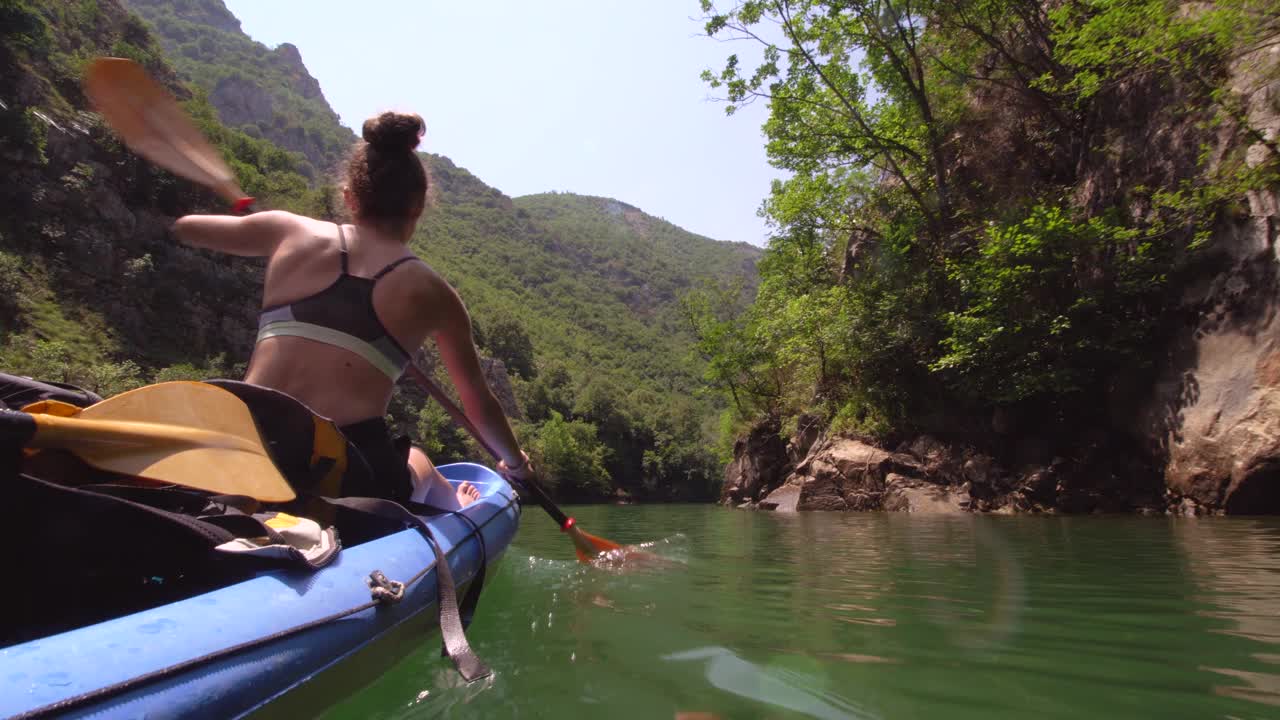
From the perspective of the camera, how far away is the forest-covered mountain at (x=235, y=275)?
89.8 feet

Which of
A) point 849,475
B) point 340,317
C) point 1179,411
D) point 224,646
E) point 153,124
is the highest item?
point 153,124

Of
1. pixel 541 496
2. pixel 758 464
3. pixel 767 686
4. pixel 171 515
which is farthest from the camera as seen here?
pixel 758 464

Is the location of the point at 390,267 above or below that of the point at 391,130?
below

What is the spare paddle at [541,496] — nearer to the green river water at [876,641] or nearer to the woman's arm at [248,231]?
the green river water at [876,641]

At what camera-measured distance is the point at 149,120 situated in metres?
2.63

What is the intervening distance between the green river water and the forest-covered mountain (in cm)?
179

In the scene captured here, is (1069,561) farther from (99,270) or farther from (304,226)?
(99,270)

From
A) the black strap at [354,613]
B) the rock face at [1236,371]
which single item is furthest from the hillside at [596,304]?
the black strap at [354,613]

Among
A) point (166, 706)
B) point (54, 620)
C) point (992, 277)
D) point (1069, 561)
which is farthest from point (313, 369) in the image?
point (992, 277)

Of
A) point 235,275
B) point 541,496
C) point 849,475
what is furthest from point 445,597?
point 235,275

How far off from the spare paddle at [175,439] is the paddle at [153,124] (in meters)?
1.09

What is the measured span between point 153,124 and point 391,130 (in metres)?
1.36

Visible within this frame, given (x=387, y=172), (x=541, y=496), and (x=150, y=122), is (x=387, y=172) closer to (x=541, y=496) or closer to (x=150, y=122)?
(x=150, y=122)

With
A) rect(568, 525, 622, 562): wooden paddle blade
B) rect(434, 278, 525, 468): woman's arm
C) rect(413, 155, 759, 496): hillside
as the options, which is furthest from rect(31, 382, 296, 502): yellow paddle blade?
rect(413, 155, 759, 496): hillside
